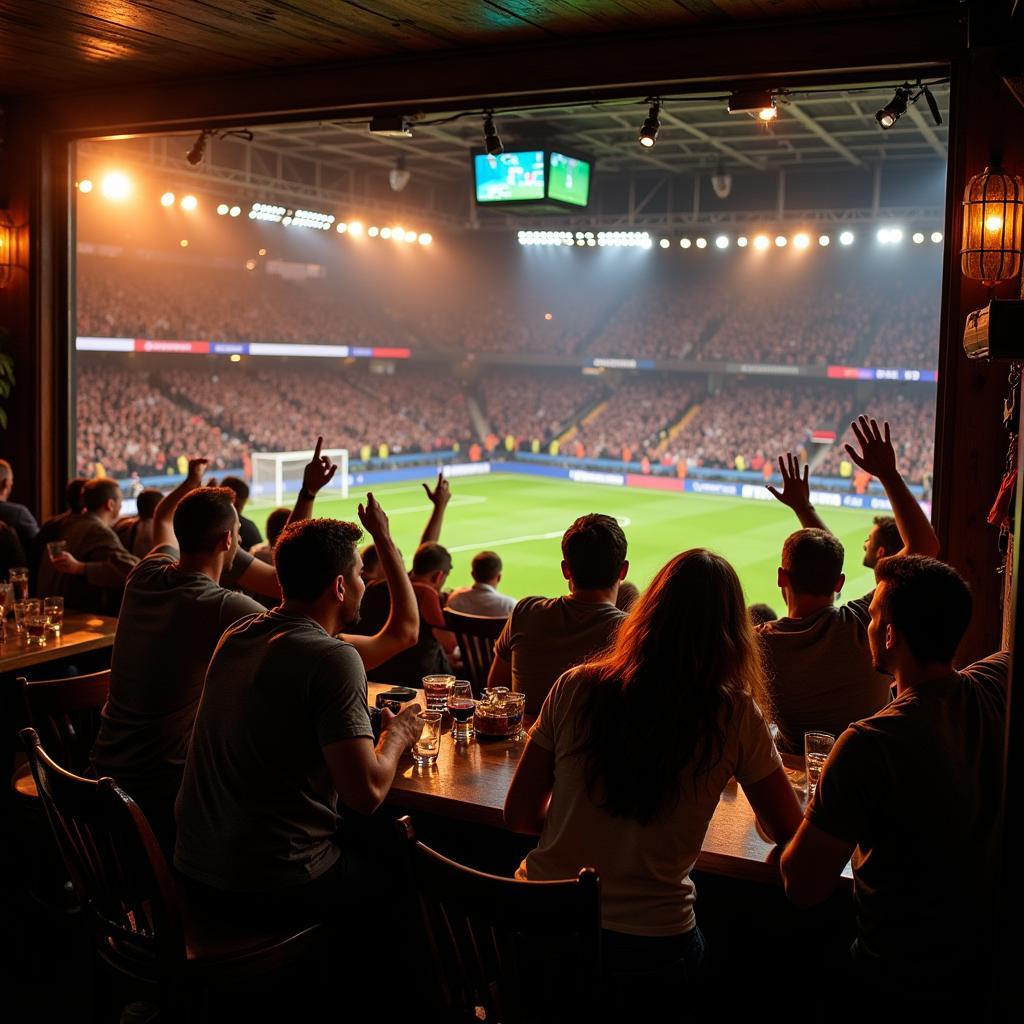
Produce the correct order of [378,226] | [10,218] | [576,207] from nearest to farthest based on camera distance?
[10,218]
[576,207]
[378,226]

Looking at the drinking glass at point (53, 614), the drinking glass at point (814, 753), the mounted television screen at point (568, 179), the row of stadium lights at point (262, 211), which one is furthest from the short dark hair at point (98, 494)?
the row of stadium lights at point (262, 211)

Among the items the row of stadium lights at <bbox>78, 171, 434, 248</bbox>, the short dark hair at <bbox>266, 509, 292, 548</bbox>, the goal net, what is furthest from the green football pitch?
the short dark hair at <bbox>266, 509, 292, 548</bbox>

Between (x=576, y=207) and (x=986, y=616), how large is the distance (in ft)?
30.8

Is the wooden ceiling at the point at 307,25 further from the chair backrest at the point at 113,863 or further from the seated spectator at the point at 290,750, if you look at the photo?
the chair backrest at the point at 113,863

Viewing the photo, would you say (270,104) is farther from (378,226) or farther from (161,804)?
(378,226)

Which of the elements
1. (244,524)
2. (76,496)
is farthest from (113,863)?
(244,524)

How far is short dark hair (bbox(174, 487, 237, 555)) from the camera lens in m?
3.43

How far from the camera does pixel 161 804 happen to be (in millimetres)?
3379

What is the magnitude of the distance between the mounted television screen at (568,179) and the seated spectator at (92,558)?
293 inches

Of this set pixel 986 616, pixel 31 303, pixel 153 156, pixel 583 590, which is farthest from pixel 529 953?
pixel 153 156

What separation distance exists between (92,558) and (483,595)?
2.19 metres

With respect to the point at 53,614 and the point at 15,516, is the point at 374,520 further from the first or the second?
the point at 15,516

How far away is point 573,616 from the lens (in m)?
3.55

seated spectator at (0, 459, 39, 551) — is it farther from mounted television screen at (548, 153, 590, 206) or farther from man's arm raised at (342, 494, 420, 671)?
mounted television screen at (548, 153, 590, 206)
